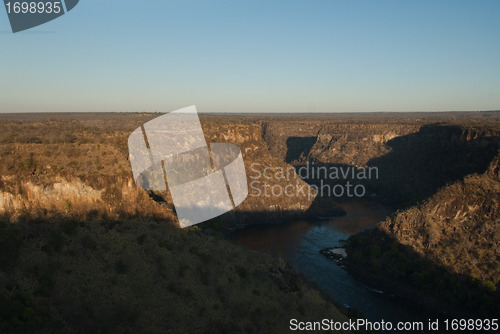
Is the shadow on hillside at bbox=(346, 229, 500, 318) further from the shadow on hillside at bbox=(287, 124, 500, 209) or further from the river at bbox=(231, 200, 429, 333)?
the shadow on hillside at bbox=(287, 124, 500, 209)

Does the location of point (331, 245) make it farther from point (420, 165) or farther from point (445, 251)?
point (420, 165)

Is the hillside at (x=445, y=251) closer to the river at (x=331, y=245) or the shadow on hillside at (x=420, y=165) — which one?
the river at (x=331, y=245)

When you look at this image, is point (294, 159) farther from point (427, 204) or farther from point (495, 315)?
point (495, 315)

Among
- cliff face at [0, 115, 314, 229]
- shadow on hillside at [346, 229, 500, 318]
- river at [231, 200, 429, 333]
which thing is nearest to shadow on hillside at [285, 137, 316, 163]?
river at [231, 200, 429, 333]

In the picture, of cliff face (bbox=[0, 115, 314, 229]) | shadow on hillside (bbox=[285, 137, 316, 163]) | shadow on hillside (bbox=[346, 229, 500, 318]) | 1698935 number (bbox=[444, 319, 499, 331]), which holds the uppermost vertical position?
cliff face (bbox=[0, 115, 314, 229])

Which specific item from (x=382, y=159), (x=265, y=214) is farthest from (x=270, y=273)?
(x=382, y=159)

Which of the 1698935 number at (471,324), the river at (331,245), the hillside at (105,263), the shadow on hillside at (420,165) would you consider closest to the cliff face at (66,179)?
the hillside at (105,263)
